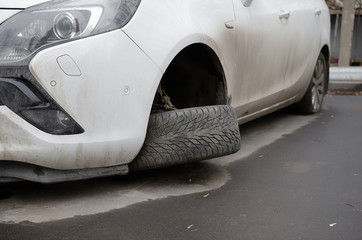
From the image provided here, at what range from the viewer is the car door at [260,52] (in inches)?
139

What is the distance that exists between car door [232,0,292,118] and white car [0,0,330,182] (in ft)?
0.72

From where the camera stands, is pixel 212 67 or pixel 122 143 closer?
pixel 122 143

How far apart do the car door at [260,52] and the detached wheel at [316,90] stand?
46.0 inches

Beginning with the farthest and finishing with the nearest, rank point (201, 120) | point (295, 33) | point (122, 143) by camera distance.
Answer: point (295, 33)
point (201, 120)
point (122, 143)

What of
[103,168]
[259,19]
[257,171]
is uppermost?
[259,19]

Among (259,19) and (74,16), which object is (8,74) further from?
(259,19)

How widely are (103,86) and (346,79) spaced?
22.0ft

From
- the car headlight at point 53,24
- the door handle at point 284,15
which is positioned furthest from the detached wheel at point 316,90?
the car headlight at point 53,24

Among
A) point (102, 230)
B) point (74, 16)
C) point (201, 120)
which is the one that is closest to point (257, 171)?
point (201, 120)

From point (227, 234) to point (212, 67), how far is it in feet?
4.20

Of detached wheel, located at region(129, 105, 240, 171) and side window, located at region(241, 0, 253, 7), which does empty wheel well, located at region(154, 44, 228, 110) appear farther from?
side window, located at region(241, 0, 253, 7)

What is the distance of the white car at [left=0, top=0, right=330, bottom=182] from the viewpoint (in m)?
2.43

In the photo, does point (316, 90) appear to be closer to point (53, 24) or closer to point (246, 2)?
point (246, 2)

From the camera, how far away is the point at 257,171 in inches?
137
